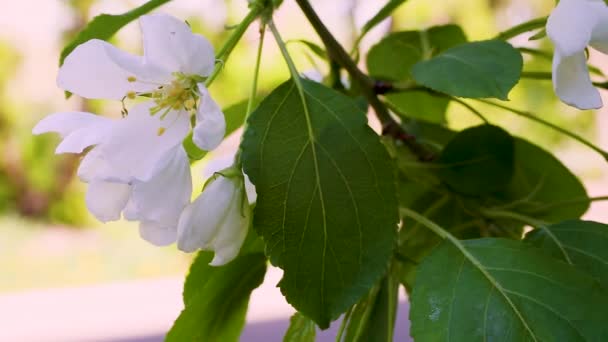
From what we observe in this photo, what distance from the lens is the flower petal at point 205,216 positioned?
24 cm

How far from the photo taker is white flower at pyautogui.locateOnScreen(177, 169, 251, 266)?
0.81 ft

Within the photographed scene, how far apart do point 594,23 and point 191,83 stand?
14 cm

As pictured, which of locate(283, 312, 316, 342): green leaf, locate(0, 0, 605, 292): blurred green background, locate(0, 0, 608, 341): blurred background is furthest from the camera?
locate(0, 0, 605, 292): blurred green background

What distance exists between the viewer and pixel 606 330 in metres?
0.24

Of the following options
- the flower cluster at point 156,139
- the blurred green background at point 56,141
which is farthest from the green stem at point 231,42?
the blurred green background at point 56,141

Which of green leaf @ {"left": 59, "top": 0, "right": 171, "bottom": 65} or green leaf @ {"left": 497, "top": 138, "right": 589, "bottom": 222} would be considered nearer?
green leaf @ {"left": 59, "top": 0, "right": 171, "bottom": 65}

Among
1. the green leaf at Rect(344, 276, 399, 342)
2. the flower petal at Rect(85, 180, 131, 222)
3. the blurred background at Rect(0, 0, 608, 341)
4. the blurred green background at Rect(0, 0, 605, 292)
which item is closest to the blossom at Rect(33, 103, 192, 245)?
the flower petal at Rect(85, 180, 131, 222)

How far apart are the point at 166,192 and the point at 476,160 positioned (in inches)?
7.3

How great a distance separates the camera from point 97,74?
10.4 inches

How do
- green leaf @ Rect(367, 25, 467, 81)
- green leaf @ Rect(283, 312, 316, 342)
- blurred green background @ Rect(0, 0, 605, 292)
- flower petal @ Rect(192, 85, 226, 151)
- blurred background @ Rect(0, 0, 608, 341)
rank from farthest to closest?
blurred green background @ Rect(0, 0, 605, 292)
blurred background @ Rect(0, 0, 608, 341)
green leaf @ Rect(367, 25, 467, 81)
green leaf @ Rect(283, 312, 316, 342)
flower petal @ Rect(192, 85, 226, 151)

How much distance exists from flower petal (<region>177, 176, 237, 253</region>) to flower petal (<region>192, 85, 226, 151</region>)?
28 mm

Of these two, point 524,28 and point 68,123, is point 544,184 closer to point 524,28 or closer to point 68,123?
point 524,28

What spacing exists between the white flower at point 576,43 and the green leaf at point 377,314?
12 centimetres

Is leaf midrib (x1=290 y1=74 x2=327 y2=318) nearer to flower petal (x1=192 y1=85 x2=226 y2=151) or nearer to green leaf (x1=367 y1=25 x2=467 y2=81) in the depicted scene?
flower petal (x1=192 y1=85 x2=226 y2=151)
